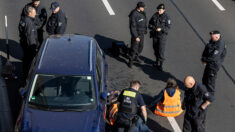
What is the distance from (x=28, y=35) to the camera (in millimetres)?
12289

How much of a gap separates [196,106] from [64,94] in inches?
117

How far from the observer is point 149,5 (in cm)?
1800

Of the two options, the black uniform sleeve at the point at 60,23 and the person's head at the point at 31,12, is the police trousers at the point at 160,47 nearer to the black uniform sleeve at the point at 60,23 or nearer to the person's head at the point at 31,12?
the black uniform sleeve at the point at 60,23

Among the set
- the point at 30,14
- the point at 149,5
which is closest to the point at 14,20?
the point at 30,14

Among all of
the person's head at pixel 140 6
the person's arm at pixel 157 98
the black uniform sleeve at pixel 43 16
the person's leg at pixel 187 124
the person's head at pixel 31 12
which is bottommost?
the person's leg at pixel 187 124

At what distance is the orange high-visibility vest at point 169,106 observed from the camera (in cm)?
1080

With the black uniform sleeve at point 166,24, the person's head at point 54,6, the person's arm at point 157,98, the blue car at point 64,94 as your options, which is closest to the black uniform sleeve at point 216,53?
the person's arm at point 157,98

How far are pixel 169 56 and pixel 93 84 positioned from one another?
17.9 feet

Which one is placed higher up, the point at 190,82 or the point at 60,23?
the point at 60,23

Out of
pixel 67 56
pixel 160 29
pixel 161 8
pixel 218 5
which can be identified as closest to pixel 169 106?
pixel 67 56

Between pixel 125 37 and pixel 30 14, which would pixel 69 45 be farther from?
pixel 125 37

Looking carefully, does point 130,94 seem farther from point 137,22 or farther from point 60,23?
point 60,23

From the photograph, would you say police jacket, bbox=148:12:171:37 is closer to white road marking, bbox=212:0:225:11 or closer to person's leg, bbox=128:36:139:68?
person's leg, bbox=128:36:139:68

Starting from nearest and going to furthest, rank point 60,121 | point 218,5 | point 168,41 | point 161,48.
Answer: point 60,121 → point 161,48 → point 168,41 → point 218,5
